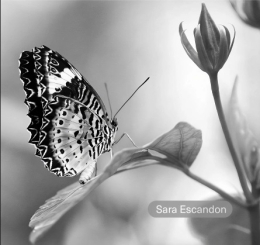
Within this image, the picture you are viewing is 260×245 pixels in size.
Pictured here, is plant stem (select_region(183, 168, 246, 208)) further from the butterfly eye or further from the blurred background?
the butterfly eye

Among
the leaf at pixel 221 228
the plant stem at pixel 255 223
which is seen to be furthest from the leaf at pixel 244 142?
the leaf at pixel 221 228

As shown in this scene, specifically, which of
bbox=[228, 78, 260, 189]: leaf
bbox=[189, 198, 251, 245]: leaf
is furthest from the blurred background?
bbox=[228, 78, 260, 189]: leaf

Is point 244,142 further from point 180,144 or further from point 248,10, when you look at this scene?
point 248,10

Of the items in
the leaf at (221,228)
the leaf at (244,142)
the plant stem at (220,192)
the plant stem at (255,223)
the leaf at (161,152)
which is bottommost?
the leaf at (221,228)

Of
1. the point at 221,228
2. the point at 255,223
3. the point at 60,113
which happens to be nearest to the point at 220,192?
the point at 255,223

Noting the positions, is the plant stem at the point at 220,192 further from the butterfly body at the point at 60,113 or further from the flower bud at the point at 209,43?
the butterfly body at the point at 60,113
